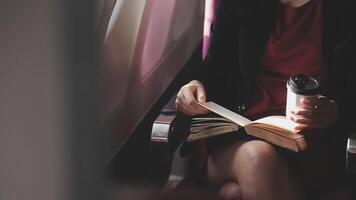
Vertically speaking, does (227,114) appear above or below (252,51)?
below

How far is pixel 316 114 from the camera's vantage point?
109 cm

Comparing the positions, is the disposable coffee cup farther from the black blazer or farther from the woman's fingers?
the black blazer

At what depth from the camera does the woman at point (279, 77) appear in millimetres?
1138

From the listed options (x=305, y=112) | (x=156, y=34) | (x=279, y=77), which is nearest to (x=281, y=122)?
(x=305, y=112)

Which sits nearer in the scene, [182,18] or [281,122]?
[281,122]

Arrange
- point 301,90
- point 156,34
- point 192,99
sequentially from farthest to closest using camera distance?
point 156,34 < point 192,99 < point 301,90

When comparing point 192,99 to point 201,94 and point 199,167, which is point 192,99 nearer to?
point 201,94

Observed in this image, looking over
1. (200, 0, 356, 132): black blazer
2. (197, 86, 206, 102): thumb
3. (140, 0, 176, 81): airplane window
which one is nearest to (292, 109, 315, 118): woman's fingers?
(200, 0, 356, 132): black blazer

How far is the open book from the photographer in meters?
1.03

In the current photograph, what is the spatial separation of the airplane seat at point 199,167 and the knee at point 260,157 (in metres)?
0.14

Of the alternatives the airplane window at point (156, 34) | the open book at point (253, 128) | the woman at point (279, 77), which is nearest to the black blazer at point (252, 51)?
the woman at point (279, 77)

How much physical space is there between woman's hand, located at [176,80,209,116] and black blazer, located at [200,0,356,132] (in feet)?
0.13

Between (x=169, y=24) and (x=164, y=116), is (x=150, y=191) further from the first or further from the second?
(x=169, y=24)

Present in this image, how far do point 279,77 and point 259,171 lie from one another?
251 mm
